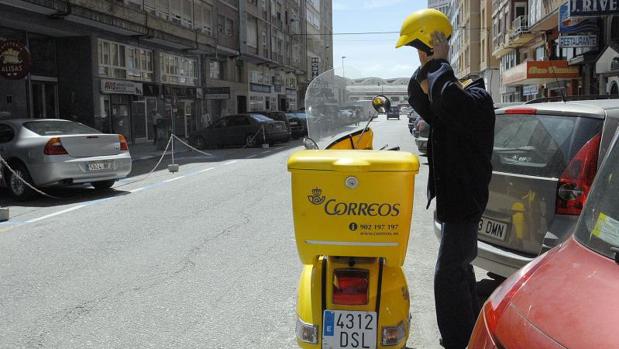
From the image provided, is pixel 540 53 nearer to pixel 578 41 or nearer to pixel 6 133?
pixel 578 41

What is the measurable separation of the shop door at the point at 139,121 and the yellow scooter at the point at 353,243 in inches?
1060

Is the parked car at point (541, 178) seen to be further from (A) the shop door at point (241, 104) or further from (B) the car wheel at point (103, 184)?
(A) the shop door at point (241, 104)

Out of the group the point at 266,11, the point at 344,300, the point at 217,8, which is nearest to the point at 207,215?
the point at 344,300

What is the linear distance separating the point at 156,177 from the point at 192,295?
9.57 meters

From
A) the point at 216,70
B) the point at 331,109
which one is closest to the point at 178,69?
the point at 216,70

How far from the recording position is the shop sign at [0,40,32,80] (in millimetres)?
16312

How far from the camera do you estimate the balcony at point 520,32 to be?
35906mm

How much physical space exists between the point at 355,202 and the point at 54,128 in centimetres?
937

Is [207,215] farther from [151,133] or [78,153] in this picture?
[151,133]

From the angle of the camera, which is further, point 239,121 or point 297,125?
point 297,125

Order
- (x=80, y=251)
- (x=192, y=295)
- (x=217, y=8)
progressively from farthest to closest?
(x=217, y=8) < (x=80, y=251) < (x=192, y=295)

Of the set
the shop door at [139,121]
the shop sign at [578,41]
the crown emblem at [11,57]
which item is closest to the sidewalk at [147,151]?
the shop door at [139,121]

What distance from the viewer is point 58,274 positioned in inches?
220

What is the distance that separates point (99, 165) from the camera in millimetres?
10734
